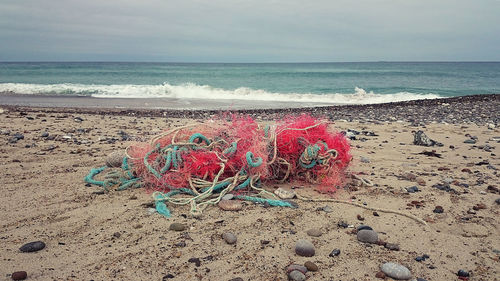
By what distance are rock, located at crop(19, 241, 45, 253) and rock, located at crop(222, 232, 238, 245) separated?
1.27 meters

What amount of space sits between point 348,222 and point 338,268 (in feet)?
2.29

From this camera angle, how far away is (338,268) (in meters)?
2.25

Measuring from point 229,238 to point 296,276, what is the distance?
62 centimetres

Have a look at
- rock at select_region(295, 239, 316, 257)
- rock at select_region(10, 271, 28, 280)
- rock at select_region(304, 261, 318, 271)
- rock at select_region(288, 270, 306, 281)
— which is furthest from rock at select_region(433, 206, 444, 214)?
rock at select_region(10, 271, 28, 280)

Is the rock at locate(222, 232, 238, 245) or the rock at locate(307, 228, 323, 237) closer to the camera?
the rock at locate(222, 232, 238, 245)

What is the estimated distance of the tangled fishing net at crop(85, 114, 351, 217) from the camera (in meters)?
3.39

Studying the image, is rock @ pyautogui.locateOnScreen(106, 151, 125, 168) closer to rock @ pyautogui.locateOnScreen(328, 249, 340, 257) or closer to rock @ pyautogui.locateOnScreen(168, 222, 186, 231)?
rock @ pyautogui.locateOnScreen(168, 222, 186, 231)

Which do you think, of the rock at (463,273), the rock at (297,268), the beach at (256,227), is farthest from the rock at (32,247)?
the rock at (463,273)

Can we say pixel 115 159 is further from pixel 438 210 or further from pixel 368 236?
pixel 438 210

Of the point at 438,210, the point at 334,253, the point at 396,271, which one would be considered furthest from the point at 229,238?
the point at 438,210

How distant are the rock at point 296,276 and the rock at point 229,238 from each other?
21.6 inches

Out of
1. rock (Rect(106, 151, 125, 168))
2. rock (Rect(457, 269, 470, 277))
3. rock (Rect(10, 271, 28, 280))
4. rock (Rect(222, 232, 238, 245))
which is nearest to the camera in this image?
rock (Rect(10, 271, 28, 280))

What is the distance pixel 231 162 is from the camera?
3488 mm

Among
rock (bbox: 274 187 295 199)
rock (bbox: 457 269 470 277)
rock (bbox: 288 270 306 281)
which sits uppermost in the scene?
rock (bbox: 274 187 295 199)
